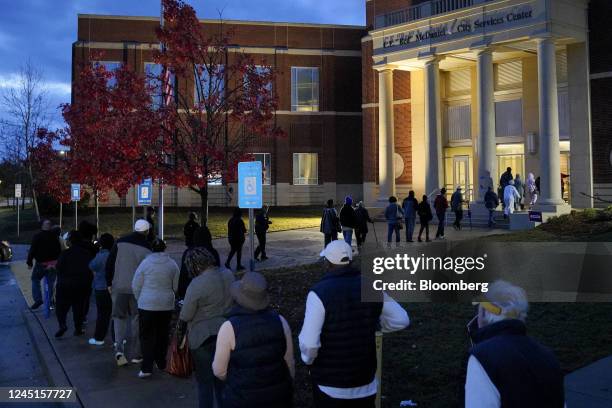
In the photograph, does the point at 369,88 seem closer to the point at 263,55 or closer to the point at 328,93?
the point at 328,93

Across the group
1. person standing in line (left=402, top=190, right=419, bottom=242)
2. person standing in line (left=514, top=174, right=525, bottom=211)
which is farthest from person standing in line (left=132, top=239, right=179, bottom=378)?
person standing in line (left=514, top=174, right=525, bottom=211)

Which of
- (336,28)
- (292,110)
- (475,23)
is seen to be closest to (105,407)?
(475,23)

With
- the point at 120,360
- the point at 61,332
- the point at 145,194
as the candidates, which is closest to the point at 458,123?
the point at 145,194

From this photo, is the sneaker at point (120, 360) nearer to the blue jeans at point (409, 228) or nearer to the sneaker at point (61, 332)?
the sneaker at point (61, 332)

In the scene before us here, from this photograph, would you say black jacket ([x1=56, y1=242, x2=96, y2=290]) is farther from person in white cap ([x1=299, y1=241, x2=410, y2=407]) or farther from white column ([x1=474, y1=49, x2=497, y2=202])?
white column ([x1=474, y1=49, x2=497, y2=202])

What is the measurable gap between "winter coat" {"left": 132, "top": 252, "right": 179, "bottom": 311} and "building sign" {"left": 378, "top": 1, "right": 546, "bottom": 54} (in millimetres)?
20769

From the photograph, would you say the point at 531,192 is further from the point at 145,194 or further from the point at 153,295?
the point at 153,295

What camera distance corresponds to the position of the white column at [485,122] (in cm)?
2417

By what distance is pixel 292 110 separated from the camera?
41.2 m

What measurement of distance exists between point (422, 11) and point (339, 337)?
83.6 ft

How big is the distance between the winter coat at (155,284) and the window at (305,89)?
1388 inches

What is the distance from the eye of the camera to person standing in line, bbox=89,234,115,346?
863 centimetres

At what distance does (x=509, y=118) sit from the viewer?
95.5 ft

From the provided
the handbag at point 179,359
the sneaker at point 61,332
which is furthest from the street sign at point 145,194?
the handbag at point 179,359
